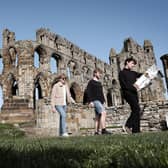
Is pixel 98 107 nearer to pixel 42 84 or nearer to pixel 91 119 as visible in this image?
pixel 91 119

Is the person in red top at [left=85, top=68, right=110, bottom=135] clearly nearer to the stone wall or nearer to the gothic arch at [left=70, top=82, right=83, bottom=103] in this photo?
the stone wall

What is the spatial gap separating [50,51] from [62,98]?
2193 cm

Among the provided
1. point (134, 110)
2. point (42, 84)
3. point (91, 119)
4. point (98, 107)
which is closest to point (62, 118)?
point (98, 107)

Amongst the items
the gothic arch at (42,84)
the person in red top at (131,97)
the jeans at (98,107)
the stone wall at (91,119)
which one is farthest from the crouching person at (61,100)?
the gothic arch at (42,84)

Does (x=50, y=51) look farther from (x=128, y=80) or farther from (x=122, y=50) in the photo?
(x=128, y=80)

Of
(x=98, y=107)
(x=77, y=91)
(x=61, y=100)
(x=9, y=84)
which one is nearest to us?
(x=98, y=107)

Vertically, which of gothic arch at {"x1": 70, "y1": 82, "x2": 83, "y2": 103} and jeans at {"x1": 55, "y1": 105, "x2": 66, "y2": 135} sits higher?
gothic arch at {"x1": 70, "y1": 82, "x2": 83, "y2": 103}

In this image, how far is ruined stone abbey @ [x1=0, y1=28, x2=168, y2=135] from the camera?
10182 mm

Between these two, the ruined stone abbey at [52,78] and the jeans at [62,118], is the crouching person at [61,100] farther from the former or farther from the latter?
the ruined stone abbey at [52,78]

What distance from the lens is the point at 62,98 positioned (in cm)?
625

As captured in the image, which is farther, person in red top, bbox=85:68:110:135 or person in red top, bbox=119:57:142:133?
person in red top, bbox=85:68:110:135

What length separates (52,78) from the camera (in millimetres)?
26172

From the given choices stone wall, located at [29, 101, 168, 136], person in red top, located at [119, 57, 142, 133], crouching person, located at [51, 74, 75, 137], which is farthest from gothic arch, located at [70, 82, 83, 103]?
person in red top, located at [119, 57, 142, 133]

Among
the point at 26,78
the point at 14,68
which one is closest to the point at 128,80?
the point at 26,78
